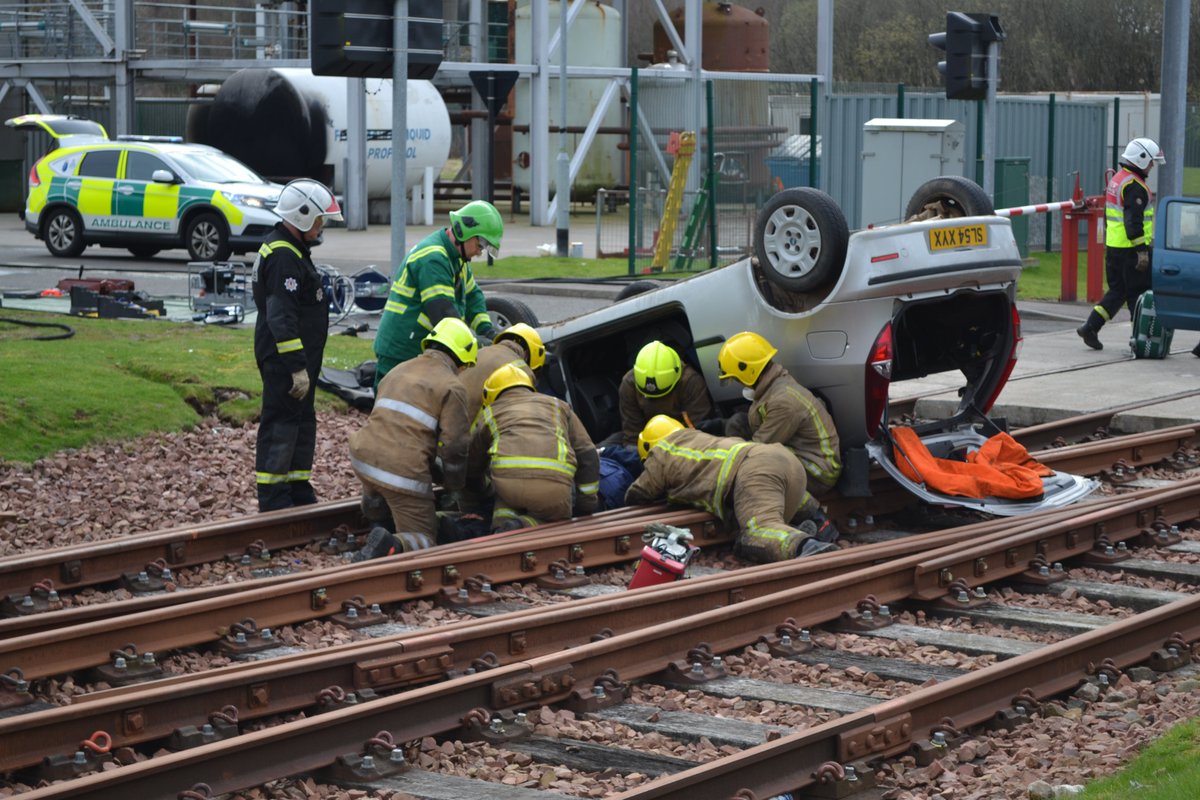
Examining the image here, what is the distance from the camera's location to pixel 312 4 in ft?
40.0

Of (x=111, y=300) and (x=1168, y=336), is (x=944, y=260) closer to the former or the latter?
(x=1168, y=336)

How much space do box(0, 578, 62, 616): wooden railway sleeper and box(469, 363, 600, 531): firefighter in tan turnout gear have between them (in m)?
2.35

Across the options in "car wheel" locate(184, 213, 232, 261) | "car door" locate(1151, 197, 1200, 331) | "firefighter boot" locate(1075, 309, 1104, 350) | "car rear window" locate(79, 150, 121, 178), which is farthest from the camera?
"car rear window" locate(79, 150, 121, 178)

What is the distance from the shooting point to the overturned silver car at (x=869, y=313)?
370 inches

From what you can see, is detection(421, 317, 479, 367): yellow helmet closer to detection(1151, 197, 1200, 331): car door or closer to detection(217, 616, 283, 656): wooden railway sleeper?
detection(217, 616, 283, 656): wooden railway sleeper

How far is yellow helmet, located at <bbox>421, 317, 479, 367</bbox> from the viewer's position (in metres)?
9.24

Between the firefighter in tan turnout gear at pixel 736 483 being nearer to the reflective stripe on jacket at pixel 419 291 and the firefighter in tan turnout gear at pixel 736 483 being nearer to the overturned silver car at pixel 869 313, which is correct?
the overturned silver car at pixel 869 313

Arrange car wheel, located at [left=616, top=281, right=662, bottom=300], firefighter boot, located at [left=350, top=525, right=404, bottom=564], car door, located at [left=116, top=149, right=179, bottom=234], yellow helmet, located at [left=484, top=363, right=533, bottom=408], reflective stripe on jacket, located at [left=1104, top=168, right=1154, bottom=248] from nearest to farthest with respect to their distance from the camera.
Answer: firefighter boot, located at [left=350, top=525, right=404, bottom=564] < yellow helmet, located at [left=484, top=363, right=533, bottom=408] < car wheel, located at [left=616, top=281, right=662, bottom=300] < reflective stripe on jacket, located at [left=1104, top=168, right=1154, bottom=248] < car door, located at [left=116, top=149, right=179, bottom=234]

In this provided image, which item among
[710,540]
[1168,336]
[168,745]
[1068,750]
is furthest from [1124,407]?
[168,745]

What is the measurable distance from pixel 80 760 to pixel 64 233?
22808 millimetres

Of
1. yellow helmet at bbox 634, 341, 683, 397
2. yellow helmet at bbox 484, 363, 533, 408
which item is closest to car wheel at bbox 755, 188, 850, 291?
yellow helmet at bbox 634, 341, 683, 397

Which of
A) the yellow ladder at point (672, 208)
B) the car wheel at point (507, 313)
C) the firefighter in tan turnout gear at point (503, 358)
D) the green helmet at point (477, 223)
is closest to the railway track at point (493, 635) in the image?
the firefighter in tan turnout gear at point (503, 358)

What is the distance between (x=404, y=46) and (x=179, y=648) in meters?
6.54

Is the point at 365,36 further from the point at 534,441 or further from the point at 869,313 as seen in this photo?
the point at 869,313
